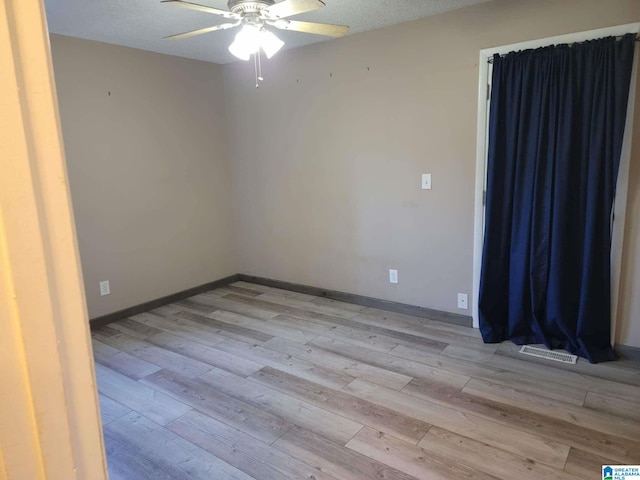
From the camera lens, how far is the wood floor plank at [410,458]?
1.91m

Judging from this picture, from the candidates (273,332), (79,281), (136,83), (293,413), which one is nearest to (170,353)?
(273,332)

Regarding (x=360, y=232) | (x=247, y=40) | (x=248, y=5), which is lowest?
(x=360, y=232)

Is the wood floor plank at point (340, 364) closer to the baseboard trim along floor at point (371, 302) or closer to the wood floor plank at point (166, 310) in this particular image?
the baseboard trim along floor at point (371, 302)

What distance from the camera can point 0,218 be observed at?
451 millimetres

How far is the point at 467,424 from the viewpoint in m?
2.26

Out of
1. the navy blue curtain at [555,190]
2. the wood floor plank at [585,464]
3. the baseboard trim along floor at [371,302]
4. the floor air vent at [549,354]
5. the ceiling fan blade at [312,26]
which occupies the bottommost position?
the wood floor plank at [585,464]

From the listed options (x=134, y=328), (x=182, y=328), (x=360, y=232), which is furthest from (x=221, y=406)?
(x=360, y=232)

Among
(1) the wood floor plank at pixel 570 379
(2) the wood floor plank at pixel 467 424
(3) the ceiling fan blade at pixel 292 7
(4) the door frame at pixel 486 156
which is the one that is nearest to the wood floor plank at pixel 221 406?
(2) the wood floor plank at pixel 467 424

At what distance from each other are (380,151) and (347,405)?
7.05 feet

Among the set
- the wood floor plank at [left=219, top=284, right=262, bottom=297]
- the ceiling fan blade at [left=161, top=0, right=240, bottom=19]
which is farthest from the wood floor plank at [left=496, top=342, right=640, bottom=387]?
the ceiling fan blade at [left=161, top=0, right=240, bottom=19]

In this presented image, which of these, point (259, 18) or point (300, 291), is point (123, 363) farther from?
point (259, 18)

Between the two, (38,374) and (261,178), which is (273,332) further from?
(38,374)

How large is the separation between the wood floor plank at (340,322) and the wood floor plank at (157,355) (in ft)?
3.64

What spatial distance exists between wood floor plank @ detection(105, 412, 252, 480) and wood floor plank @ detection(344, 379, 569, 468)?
920 millimetres
